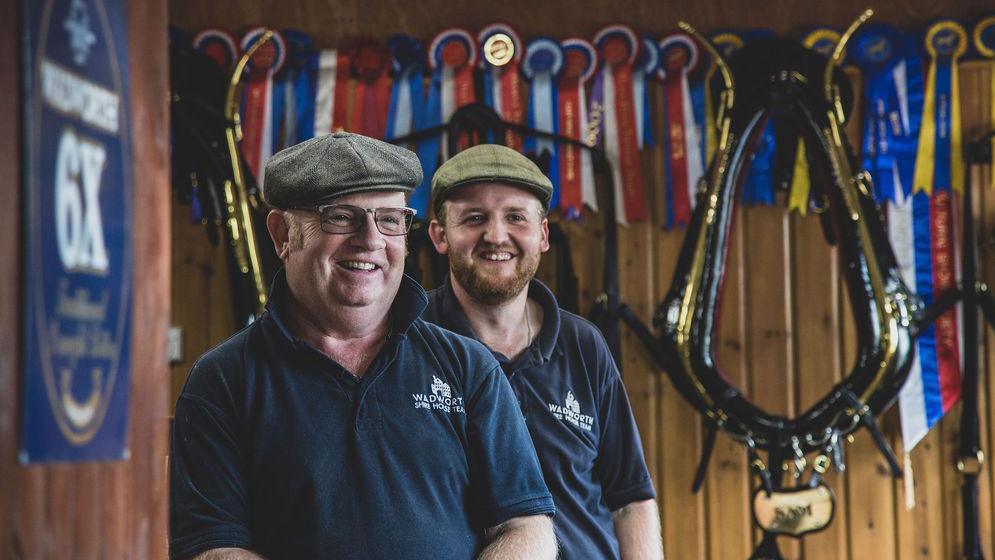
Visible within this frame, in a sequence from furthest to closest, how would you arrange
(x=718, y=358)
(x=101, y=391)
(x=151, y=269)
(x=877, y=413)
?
(x=718, y=358)
(x=877, y=413)
(x=151, y=269)
(x=101, y=391)

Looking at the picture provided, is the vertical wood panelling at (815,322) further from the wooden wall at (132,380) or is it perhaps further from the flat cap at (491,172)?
the wooden wall at (132,380)

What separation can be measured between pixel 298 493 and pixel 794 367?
2621mm

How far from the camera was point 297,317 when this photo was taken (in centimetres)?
191

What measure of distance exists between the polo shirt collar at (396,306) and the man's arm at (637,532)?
0.90 metres

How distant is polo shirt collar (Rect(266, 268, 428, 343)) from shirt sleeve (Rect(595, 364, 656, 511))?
2.53 ft

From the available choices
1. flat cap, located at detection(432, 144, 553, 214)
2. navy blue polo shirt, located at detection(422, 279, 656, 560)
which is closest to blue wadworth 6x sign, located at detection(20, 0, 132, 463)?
navy blue polo shirt, located at detection(422, 279, 656, 560)

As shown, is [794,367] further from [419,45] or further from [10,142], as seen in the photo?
[10,142]

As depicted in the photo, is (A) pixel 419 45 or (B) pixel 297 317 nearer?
(B) pixel 297 317

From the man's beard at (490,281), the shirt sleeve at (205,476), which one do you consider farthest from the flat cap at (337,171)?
the man's beard at (490,281)

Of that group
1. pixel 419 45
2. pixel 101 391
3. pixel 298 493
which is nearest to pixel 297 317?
pixel 298 493

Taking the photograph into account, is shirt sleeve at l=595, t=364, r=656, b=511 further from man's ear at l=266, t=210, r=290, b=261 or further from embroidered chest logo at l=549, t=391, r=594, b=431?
man's ear at l=266, t=210, r=290, b=261

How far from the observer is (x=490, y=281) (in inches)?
103

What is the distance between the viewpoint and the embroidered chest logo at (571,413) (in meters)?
2.49

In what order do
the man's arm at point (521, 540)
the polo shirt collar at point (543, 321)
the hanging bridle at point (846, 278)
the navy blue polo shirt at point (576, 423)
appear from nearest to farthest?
the man's arm at point (521, 540), the navy blue polo shirt at point (576, 423), the polo shirt collar at point (543, 321), the hanging bridle at point (846, 278)
